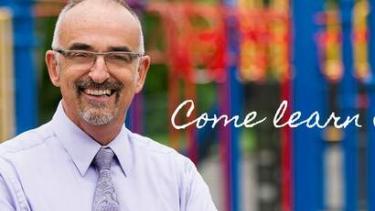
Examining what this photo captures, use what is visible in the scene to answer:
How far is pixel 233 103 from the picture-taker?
6.23m

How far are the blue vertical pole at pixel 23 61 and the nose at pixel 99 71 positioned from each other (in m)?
3.33

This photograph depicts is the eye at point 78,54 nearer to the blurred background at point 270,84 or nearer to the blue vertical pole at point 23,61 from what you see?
the blurred background at point 270,84

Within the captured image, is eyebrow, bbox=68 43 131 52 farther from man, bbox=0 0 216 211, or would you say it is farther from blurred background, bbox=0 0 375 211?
blurred background, bbox=0 0 375 211

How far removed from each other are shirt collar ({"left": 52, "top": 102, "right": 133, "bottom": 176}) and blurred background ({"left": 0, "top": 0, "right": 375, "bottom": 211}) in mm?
2543

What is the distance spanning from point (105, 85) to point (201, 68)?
7.47 metres

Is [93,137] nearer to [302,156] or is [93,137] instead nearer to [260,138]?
[302,156]

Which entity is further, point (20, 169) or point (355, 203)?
point (355, 203)

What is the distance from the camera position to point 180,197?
2574mm

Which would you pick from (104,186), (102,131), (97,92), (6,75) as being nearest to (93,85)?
(97,92)

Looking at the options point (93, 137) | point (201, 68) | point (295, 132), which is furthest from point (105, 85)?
point (201, 68)

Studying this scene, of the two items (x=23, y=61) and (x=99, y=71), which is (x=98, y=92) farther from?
(x=23, y=61)

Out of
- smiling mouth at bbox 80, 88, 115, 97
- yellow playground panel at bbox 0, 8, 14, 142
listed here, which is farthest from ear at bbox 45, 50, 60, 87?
yellow playground panel at bbox 0, 8, 14, 142

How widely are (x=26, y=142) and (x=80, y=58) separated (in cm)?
23

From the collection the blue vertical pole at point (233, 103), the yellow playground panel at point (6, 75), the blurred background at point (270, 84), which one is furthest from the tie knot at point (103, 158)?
the blue vertical pole at point (233, 103)
